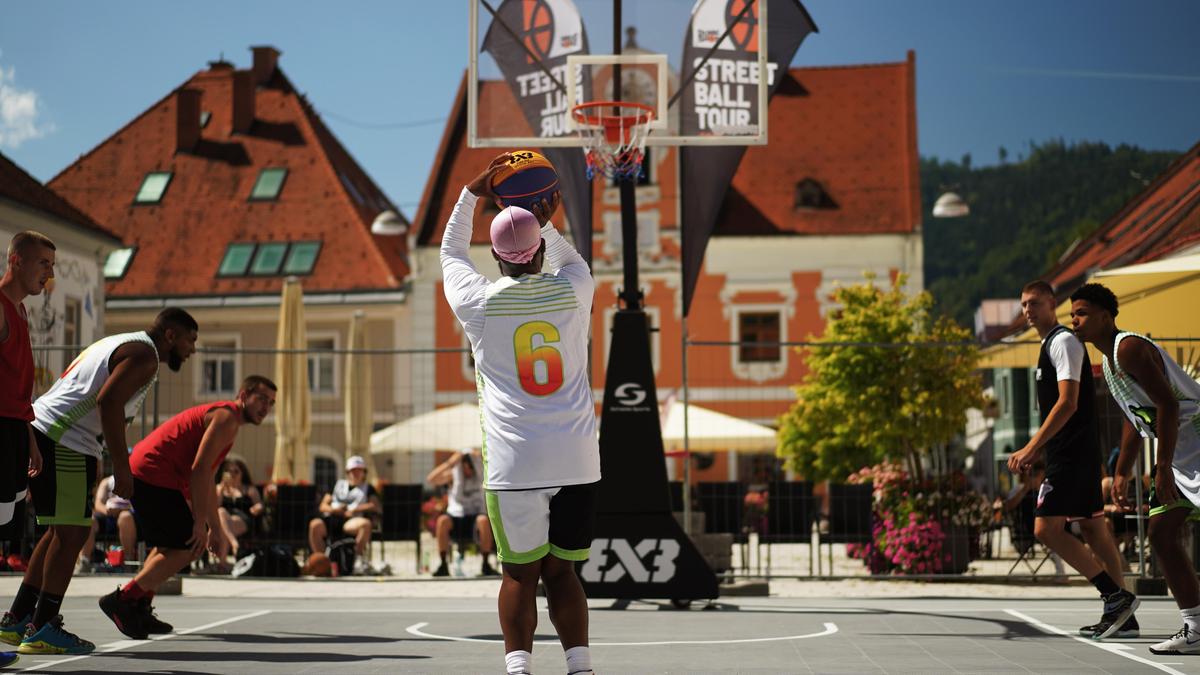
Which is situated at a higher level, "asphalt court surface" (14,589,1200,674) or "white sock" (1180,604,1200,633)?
"white sock" (1180,604,1200,633)

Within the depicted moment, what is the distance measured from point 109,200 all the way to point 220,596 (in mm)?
34290

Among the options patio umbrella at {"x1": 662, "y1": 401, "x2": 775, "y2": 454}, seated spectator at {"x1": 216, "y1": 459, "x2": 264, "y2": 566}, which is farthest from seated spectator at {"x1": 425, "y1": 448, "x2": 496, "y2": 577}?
patio umbrella at {"x1": 662, "y1": 401, "x2": 775, "y2": 454}

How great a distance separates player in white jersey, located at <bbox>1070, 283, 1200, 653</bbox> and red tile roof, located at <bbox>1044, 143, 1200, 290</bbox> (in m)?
14.4

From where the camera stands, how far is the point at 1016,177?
84.2 m

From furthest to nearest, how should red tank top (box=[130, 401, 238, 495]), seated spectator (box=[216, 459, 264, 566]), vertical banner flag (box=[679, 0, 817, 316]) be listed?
seated spectator (box=[216, 459, 264, 566])
vertical banner flag (box=[679, 0, 817, 316])
red tank top (box=[130, 401, 238, 495])

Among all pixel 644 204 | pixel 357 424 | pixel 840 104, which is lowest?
pixel 357 424

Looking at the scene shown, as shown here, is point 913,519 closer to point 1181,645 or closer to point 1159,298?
point 1159,298

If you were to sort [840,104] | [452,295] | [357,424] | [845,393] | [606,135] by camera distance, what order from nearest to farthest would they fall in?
1. [452,295]
2. [606,135]
3. [357,424]
4. [845,393]
5. [840,104]

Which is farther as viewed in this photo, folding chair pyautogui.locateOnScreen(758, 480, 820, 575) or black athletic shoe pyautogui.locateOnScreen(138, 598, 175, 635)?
folding chair pyautogui.locateOnScreen(758, 480, 820, 575)

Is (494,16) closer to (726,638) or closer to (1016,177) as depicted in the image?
(726,638)

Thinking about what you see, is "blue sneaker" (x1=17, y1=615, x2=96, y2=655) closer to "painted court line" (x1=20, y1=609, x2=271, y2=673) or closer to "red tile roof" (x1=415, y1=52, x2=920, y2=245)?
"painted court line" (x1=20, y1=609, x2=271, y2=673)

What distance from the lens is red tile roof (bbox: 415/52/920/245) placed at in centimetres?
4022

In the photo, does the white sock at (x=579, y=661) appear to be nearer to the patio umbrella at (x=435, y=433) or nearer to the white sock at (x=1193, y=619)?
the white sock at (x=1193, y=619)

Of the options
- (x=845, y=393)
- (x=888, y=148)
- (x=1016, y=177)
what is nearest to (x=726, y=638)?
(x=845, y=393)
